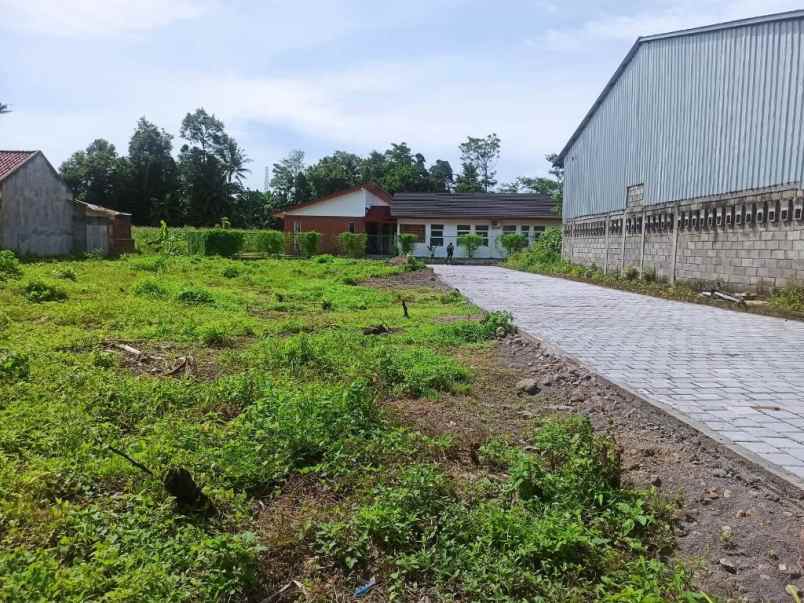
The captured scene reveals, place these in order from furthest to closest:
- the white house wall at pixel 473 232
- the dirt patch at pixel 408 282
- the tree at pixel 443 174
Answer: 1. the tree at pixel 443 174
2. the white house wall at pixel 473 232
3. the dirt patch at pixel 408 282

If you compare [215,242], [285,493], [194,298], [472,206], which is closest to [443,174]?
[472,206]

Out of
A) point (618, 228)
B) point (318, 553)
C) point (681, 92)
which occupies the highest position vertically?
point (681, 92)

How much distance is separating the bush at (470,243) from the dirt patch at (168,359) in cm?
3289

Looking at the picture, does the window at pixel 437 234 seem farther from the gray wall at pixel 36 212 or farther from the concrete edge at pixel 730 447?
the concrete edge at pixel 730 447

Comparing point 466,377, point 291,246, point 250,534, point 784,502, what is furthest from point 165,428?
point 291,246

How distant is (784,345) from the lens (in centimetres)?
812

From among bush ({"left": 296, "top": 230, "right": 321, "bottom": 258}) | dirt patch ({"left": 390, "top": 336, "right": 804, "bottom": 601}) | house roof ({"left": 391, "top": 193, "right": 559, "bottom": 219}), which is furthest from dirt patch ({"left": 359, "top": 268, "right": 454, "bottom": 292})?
house roof ({"left": 391, "top": 193, "right": 559, "bottom": 219})

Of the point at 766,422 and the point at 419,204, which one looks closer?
the point at 766,422

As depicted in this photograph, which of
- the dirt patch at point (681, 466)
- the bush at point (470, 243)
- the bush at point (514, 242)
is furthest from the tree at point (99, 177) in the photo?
the dirt patch at point (681, 466)

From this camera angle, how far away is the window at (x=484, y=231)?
4144cm

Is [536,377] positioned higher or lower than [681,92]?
lower

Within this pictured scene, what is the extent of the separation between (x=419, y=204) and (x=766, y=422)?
3882 cm

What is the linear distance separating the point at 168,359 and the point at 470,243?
3383 centimetres

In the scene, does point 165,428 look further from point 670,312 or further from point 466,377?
point 670,312
